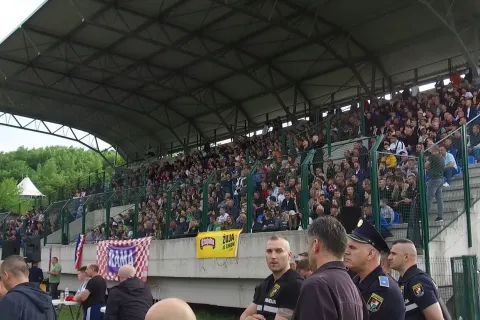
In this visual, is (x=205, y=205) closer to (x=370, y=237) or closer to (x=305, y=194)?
(x=305, y=194)

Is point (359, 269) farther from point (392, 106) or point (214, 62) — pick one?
point (214, 62)

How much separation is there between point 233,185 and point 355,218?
294 inches

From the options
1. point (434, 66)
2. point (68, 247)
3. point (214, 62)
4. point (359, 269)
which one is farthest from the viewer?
point (214, 62)

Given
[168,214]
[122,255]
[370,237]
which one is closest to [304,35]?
[168,214]

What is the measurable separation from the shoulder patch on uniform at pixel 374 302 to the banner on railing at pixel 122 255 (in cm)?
1229

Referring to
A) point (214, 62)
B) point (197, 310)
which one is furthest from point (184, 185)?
point (214, 62)

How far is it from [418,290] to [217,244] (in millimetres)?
9249

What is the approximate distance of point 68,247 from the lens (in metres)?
20.0

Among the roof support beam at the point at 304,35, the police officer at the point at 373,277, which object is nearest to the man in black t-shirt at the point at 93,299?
the police officer at the point at 373,277

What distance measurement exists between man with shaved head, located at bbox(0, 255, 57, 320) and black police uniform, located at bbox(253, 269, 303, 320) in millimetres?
1835

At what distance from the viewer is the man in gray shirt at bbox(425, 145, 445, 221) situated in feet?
35.0

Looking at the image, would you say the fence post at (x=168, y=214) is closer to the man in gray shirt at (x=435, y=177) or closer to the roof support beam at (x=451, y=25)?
the man in gray shirt at (x=435, y=177)

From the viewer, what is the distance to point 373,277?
415cm

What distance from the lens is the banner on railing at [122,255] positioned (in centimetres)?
1596
